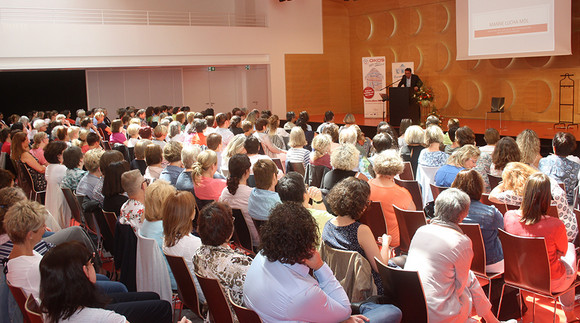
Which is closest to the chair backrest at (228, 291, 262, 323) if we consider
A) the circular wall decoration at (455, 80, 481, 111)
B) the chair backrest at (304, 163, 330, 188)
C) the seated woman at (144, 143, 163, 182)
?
the chair backrest at (304, 163, 330, 188)

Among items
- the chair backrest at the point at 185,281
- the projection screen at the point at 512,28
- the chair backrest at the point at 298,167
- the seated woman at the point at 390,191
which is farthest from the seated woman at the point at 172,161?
the projection screen at the point at 512,28

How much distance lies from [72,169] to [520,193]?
4898 mm

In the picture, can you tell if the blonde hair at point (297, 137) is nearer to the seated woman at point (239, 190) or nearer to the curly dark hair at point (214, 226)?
the seated woman at point (239, 190)

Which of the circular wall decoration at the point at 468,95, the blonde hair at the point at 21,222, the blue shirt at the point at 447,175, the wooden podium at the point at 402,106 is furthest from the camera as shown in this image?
the circular wall decoration at the point at 468,95

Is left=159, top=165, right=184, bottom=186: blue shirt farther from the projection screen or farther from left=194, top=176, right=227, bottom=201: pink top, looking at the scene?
the projection screen

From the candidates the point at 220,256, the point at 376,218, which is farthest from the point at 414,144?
the point at 220,256

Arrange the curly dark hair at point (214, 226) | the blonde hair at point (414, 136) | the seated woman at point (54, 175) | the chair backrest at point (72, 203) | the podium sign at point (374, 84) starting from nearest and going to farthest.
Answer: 1. the curly dark hair at point (214, 226)
2. the chair backrest at point (72, 203)
3. the seated woman at point (54, 175)
4. the blonde hair at point (414, 136)
5. the podium sign at point (374, 84)

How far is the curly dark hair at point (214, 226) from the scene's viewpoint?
3.12 metres

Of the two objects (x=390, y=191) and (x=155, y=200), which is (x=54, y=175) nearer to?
(x=155, y=200)

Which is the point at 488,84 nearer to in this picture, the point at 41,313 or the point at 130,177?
the point at 130,177

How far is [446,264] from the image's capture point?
3.05 m

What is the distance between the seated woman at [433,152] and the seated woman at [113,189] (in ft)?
11.4

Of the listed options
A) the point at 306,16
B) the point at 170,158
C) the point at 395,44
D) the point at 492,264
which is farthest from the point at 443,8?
the point at 492,264

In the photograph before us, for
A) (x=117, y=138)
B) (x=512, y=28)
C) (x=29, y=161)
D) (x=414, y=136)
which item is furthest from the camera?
(x=512, y=28)
